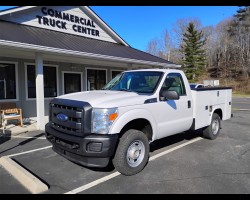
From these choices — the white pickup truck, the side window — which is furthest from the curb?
the side window

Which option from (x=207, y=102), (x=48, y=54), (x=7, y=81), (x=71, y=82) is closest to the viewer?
(x=207, y=102)

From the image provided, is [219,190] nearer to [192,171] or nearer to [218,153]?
[192,171]

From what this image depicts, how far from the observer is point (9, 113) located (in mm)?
9141

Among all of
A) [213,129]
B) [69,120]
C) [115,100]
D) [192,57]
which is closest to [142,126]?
[115,100]

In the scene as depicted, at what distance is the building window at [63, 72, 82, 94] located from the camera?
40.2 ft

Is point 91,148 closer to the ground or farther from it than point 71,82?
closer to the ground

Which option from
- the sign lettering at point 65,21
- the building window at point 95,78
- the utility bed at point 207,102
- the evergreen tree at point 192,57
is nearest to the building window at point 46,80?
the sign lettering at point 65,21

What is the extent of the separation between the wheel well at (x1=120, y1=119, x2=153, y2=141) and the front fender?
0.09 m

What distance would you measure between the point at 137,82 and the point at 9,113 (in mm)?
6219

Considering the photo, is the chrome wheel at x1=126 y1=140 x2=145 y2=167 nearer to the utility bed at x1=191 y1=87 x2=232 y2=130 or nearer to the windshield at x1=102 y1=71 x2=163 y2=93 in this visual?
the windshield at x1=102 y1=71 x2=163 y2=93

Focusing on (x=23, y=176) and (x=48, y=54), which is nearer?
(x=23, y=176)

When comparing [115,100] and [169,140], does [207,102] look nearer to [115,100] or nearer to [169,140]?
[169,140]

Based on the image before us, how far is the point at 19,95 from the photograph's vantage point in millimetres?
10383
